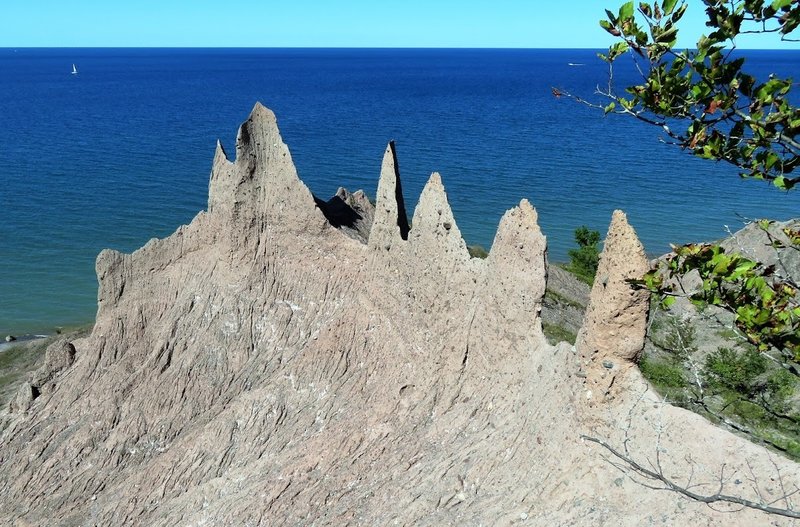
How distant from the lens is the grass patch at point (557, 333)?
22834 mm

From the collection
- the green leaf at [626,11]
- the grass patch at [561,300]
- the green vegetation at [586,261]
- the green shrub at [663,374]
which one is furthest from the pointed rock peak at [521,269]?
the green vegetation at [586,261]

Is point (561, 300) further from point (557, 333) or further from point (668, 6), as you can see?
point (668, 6)

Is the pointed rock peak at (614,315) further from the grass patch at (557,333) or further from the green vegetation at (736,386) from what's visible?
the grass patch at (557,333)

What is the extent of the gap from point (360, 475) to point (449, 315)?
12.0 feet

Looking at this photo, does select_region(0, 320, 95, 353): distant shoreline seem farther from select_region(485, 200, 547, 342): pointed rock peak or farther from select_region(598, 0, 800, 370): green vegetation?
select_region(598, 0, 800, 370): green vegetation

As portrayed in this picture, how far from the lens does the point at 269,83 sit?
171 metres

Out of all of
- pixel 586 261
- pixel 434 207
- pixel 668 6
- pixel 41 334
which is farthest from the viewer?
pixel 586 261

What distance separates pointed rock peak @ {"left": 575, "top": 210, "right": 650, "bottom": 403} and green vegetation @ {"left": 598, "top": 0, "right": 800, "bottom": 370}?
9.24 ft

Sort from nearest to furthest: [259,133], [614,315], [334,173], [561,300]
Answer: [614,315]
[259,133]
[561,300]
[334,173]

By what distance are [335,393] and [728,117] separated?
35.2 ft

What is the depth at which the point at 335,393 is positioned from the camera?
1655 centimetres

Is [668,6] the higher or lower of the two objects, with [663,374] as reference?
higher

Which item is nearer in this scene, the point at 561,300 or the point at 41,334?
the point at 561,300

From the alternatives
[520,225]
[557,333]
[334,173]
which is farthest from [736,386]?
[334,173]
